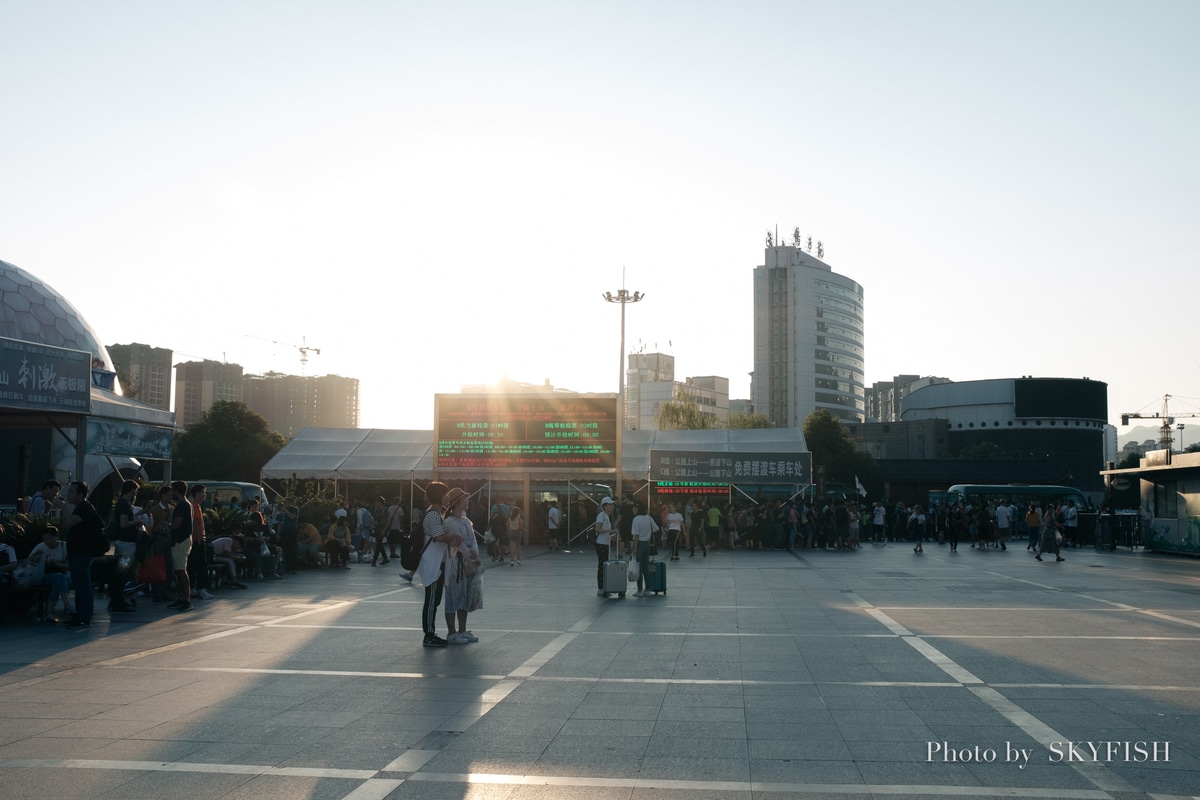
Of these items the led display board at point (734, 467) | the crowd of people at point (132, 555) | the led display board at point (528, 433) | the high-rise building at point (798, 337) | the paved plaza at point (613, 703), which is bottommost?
the paved plaza at point (613, 703)

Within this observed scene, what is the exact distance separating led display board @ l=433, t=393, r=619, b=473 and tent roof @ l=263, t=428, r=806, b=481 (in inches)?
86.9

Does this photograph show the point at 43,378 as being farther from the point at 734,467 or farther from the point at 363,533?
the point at 734,467

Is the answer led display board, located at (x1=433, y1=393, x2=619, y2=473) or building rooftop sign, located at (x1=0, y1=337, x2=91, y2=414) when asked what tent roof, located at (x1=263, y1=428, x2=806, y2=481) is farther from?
building rooftop sign, located at (x1=0, y1=337, x2=91, y2=414)

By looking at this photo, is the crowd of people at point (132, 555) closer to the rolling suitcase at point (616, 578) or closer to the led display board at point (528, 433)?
the rolling suitcase at point (616, 578)

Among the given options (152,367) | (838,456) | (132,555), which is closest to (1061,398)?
(838,456)

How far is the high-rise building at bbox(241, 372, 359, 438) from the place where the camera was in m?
165

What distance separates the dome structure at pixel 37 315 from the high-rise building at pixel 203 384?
127 m

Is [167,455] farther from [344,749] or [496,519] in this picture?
[344,749]

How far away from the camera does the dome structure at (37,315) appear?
35.6m

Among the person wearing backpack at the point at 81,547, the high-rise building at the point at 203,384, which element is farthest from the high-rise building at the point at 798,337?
the person wearing backpack at the point at 81,547

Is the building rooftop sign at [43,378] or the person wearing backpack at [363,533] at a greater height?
the building rooftop sign at [43,378]

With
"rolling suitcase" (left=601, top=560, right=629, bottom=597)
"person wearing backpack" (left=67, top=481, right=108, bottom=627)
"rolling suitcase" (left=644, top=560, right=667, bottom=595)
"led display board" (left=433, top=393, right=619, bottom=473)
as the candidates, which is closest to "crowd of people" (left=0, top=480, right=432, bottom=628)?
"person wearing backpack" (left=67, top=481, right=108, bottom=627)

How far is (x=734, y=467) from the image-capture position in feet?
114

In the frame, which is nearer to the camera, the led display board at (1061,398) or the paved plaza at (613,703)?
the paved plaza at (613,703)
